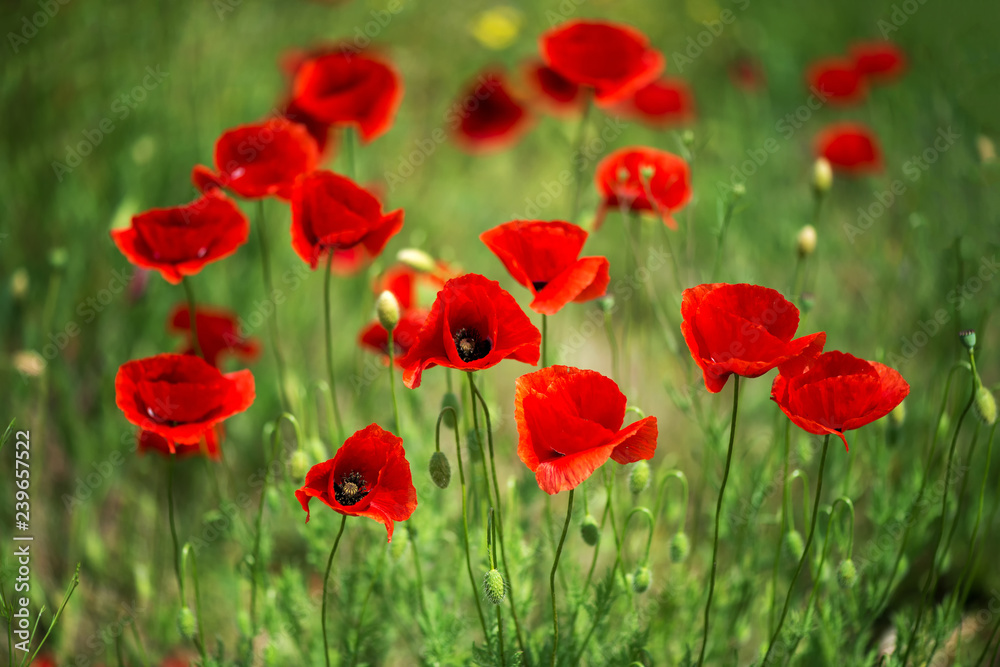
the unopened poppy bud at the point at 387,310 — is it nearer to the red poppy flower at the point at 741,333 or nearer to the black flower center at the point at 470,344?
the black flower center at the point at 470,344

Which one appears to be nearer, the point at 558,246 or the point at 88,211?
the point at 558,246

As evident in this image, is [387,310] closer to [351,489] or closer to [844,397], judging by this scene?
[351,489]

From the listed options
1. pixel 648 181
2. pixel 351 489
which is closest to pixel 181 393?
pixel 351 489

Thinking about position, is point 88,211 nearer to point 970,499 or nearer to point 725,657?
point 725,657

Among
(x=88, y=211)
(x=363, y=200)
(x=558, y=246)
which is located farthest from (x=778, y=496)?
(x=88, y=211)

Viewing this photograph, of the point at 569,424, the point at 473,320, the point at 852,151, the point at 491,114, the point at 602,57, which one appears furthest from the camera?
the point at 491,114

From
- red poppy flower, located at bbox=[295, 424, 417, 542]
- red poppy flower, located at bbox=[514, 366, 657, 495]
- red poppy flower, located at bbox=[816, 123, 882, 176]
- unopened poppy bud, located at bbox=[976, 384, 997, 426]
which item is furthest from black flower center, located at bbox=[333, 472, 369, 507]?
red poppy flower, located at bbox=[816, 123, 882, 176]

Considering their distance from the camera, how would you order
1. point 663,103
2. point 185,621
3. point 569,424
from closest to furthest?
point 569,424
point 185,621
point 663,103
